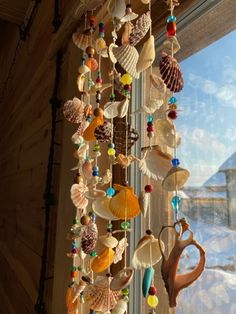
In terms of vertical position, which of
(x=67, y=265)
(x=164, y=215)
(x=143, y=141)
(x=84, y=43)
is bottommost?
(x=67, y=265)

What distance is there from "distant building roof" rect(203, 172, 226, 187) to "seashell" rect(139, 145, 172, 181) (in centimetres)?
12

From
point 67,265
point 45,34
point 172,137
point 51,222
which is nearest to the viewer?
point 172,137

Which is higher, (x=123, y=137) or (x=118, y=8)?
(x=118, y=8)

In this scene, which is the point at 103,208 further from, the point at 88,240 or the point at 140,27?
the point at 140,27

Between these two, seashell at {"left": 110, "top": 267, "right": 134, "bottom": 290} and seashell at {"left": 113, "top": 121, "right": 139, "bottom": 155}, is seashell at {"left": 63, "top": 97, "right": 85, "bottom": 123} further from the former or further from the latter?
seashell at {"left": 110, "top": 267, "right": 134, "bottom": 290}

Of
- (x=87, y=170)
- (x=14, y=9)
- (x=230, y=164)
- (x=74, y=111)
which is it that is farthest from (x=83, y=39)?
(x=14, y=9)

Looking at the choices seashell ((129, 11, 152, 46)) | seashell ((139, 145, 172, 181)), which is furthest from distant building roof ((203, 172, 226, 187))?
seashell ((129, 11, 152, 46))

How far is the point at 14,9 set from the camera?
1.51m

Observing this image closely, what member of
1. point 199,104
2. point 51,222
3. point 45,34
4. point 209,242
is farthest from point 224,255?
point 45,34

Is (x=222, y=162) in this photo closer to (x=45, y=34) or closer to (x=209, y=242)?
(x=209, y=242)

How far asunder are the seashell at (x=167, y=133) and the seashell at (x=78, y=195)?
20 centimetres

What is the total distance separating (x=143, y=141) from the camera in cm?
57

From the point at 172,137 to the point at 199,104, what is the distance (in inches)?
6.9

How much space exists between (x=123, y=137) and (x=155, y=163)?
13cm
